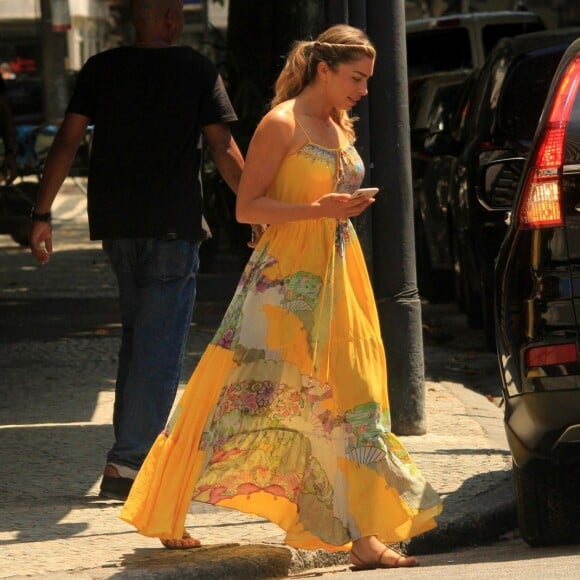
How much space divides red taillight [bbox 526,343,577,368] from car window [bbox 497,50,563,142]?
4.48 metres

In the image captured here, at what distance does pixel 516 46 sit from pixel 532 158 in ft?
15.5

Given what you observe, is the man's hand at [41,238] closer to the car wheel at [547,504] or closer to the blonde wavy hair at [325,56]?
the blonde wavy hair at [325,56]

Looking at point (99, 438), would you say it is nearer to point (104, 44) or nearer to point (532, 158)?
point (532, 158)

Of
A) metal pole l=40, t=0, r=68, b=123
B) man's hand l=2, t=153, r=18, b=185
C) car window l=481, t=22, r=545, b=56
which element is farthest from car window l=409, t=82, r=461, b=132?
metal pole l=40, t=0, r=68, b=123

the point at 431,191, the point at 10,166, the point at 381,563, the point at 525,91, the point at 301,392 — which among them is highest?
the point at 525,91

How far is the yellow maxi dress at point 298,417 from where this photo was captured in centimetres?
536

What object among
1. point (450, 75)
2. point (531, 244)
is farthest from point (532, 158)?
point (450, 75)

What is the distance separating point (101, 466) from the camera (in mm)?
6906

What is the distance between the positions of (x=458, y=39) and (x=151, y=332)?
1489 centimetres

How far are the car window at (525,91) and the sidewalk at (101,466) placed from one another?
1491mm

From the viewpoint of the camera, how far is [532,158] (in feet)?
18.2

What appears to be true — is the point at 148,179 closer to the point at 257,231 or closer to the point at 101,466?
the point at 257,231

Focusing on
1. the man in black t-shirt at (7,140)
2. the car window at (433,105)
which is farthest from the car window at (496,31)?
the man in black t-shirt at (7,140)

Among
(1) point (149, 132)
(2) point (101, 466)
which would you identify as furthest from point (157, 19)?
(2) point (101, 466)
